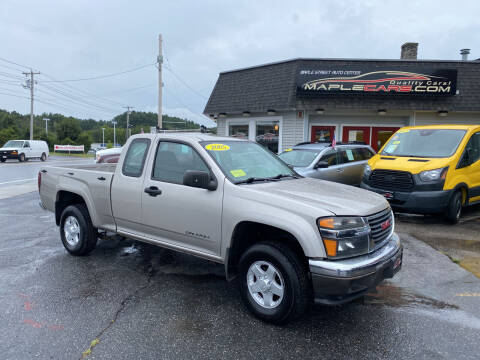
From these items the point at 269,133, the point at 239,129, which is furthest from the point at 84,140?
the point at 269,133

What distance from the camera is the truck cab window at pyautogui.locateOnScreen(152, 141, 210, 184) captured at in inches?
159

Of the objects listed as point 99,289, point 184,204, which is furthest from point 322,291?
point 99,289

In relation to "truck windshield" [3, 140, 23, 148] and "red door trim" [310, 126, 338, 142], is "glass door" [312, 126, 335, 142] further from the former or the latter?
"truck windshield" [3, 140, 23, 148]

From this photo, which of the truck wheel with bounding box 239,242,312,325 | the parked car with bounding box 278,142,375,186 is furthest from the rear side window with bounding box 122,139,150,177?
the parked car with bounding box 278,142,375,186

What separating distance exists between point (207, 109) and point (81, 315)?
43.6 feet

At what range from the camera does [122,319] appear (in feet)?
11.3

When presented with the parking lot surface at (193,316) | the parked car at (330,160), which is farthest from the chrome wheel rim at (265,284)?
the parked car at (330,160)

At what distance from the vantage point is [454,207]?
7121 millimetres

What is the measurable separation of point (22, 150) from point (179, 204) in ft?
105

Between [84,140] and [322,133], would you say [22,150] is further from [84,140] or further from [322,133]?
[84,140]

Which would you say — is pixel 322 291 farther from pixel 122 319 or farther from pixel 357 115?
pixel 357 115

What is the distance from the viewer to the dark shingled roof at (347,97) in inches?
511

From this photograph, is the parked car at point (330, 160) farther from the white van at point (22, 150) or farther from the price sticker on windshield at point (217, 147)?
the white van at point (22, 150)

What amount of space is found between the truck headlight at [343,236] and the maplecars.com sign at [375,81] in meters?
10.9
